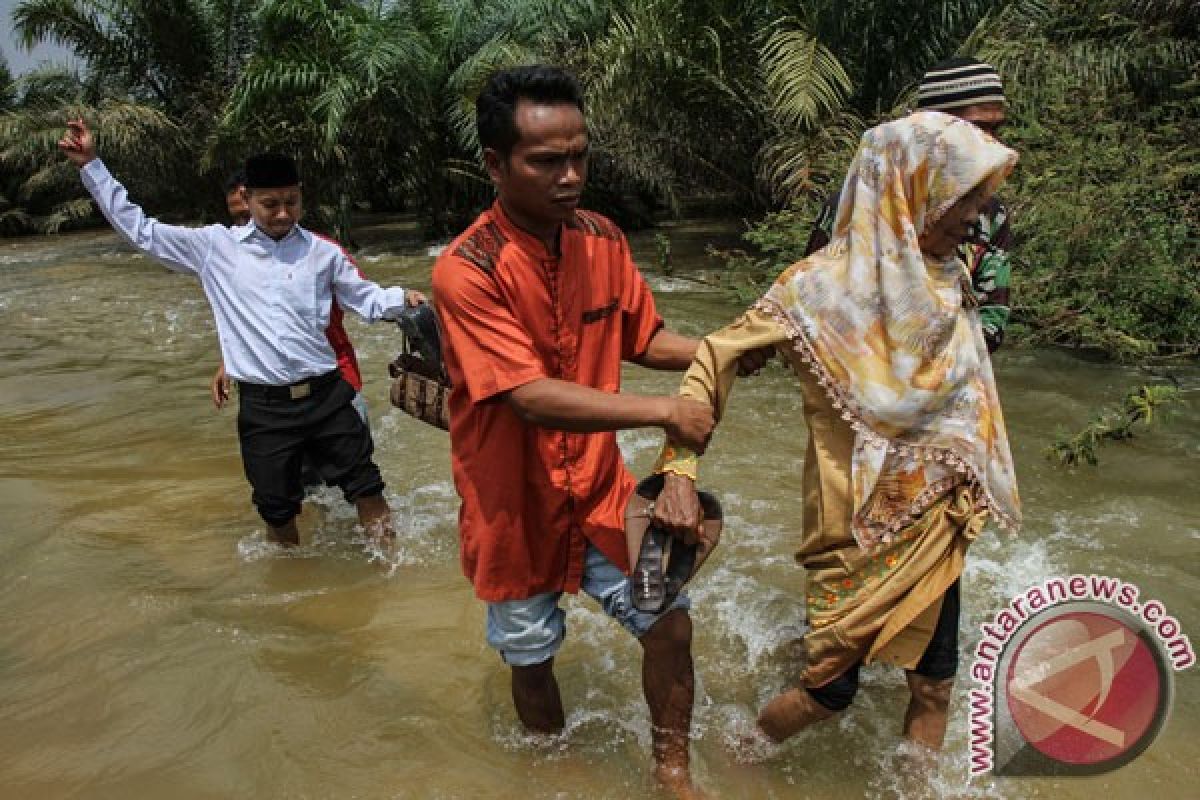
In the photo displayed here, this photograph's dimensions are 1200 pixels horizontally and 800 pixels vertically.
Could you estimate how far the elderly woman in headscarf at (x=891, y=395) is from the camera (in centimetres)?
211

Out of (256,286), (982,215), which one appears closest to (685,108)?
(256,286)

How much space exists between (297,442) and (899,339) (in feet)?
8.81

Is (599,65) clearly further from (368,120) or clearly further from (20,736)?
(20,736)

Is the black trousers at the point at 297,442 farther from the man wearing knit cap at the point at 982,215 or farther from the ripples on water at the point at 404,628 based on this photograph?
the man wearing knit cap at the point at 982,215

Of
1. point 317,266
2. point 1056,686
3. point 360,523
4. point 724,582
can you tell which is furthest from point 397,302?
point 1056,686

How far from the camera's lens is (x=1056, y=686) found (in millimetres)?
2375

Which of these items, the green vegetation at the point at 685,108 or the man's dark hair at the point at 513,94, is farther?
the green vegetation at the point at 685,108

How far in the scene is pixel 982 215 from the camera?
2826 millimetres

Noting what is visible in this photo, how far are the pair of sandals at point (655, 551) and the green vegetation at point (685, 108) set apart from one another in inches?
160

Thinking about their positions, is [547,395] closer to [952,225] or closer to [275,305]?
[952,225]

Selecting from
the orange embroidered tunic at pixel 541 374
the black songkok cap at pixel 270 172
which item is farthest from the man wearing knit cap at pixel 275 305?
the orange embroidered tunic at pixel 541 374

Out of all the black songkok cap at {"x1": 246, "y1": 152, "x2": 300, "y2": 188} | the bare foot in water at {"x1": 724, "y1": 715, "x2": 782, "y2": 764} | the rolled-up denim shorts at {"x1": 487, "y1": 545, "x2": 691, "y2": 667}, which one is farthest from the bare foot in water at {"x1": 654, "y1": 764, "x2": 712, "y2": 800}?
the black songkok cap at {"x1": 246, "y1": 152, "x2": 300, "y2": 188}

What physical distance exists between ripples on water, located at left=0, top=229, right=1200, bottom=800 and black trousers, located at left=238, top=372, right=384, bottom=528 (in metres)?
0.34

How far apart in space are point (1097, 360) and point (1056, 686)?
188 inches
